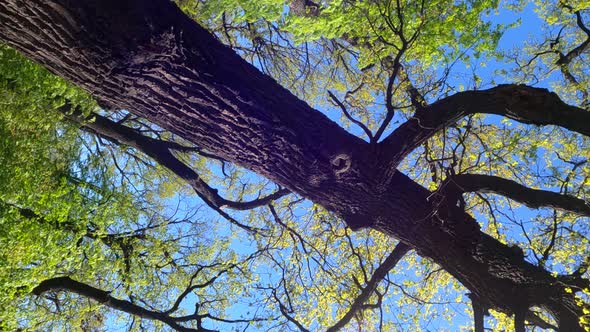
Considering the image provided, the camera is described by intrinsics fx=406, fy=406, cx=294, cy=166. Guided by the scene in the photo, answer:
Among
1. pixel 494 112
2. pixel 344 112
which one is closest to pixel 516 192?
pixel 494 112

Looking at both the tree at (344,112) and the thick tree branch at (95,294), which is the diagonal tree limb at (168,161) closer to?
the thick tree branch at (95,294)

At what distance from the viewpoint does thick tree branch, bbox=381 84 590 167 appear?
4.17 metres

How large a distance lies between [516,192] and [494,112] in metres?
1.16

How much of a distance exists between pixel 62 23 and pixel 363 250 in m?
6.51

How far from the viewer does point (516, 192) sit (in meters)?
4.95

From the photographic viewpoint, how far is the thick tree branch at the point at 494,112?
417 cm

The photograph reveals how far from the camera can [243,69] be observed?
3.96m

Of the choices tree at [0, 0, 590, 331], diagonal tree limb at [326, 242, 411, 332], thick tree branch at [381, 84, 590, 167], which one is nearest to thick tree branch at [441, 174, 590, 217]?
tree at [0, 0, 590, 331]

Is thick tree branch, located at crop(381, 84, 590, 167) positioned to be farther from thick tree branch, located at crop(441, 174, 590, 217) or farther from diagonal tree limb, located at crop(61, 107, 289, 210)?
diagonal tree limb, located at crop(61, 107, 289, 210)

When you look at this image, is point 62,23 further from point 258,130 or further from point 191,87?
point 258,130

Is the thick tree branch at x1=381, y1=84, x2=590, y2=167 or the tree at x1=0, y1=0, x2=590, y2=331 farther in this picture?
the thick tree branch at x1=381, y1=84, x2=590, y2=167

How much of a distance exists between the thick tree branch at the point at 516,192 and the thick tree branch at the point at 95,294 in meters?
4.91

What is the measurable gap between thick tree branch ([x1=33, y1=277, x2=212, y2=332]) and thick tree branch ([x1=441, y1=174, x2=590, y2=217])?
491 cm

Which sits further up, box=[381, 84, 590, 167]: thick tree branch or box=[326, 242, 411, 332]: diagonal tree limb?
box=[381, 84, 590, 167]: thick tree branch
